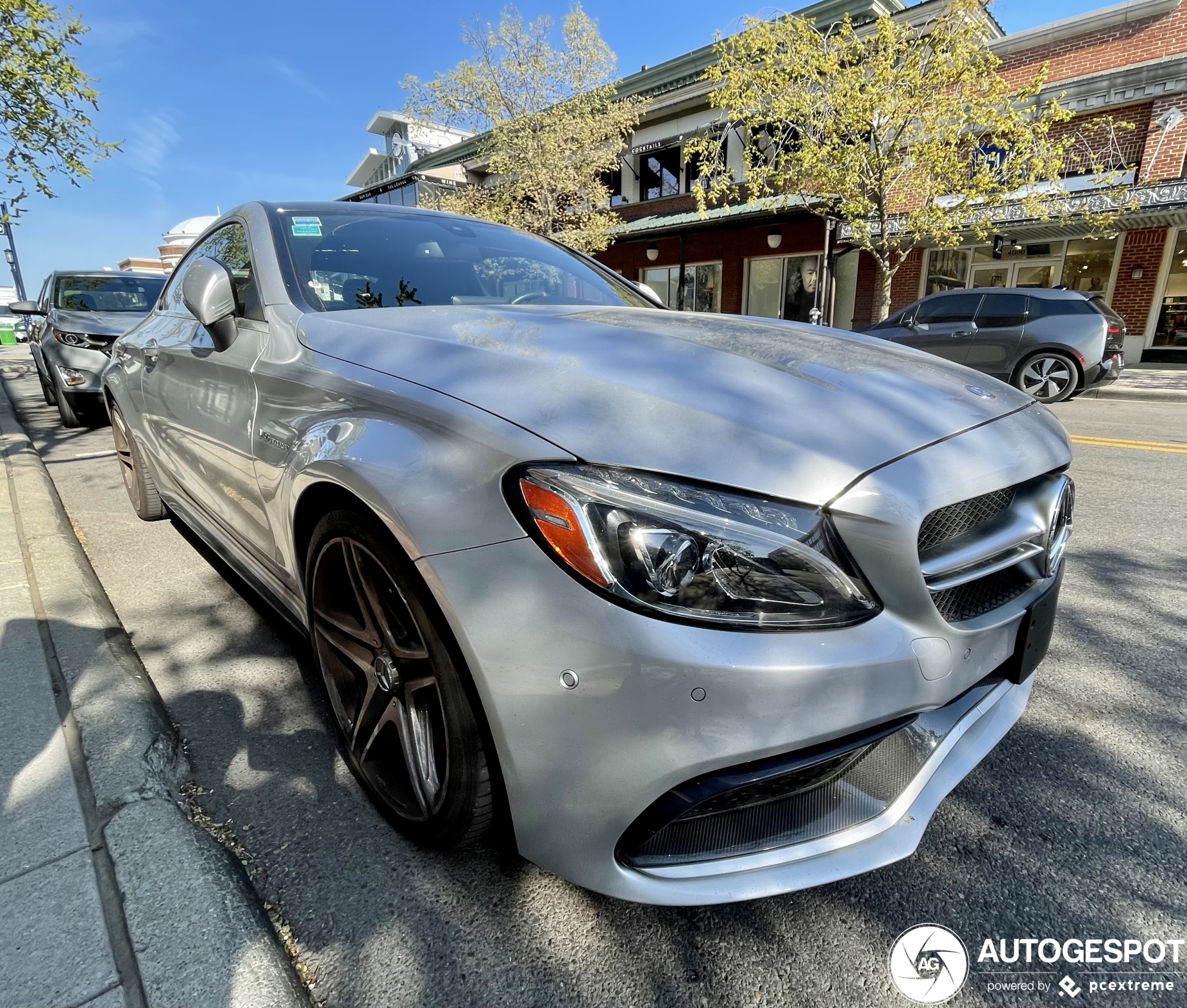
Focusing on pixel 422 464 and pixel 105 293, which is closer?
pixel 422 464

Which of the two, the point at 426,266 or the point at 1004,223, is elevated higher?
the point at 1004,223

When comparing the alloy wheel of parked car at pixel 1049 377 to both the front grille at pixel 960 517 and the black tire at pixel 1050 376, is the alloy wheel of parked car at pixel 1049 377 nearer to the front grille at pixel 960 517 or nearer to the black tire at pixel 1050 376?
the black tire at pixel 1050 376

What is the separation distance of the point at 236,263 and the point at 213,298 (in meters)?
0.47

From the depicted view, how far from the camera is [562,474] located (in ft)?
3.57

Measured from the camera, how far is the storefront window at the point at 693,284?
1912cm

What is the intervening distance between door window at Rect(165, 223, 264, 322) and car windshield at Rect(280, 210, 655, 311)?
0.16 meters

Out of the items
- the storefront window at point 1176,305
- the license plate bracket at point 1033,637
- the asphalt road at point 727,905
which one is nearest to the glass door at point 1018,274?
the storefront window at point 1176,305

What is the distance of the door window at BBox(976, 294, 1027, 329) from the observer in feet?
28.5

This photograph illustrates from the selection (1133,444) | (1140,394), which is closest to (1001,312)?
(1140,394)

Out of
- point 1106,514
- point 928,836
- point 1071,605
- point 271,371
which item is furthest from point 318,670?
point 1106,514

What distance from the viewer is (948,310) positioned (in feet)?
30.8

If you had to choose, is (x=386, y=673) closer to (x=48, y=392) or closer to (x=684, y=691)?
(x=684, y=691)

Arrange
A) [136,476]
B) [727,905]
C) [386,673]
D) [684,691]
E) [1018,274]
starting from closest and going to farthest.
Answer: [684,691] → [727,905] → [386,673] → [136,476] → [1018,274]

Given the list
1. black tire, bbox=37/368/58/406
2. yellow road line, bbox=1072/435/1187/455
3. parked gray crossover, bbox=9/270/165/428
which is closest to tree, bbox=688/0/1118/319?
yellow road line, bbox=1072/435/1187/455
